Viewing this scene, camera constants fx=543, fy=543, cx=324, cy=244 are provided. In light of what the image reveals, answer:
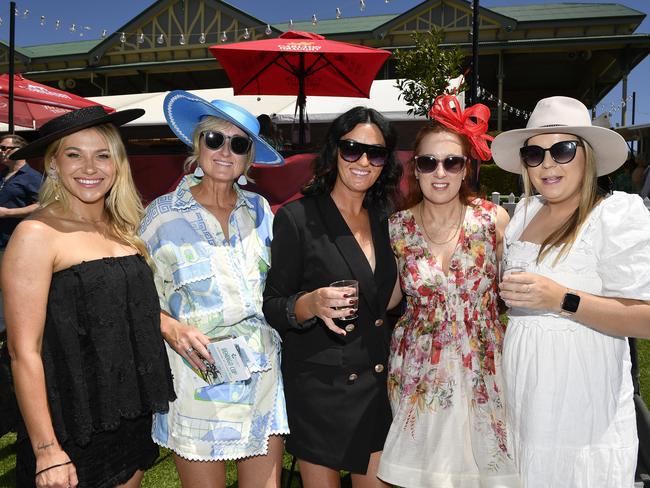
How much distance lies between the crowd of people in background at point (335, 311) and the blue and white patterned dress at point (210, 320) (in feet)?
0.03

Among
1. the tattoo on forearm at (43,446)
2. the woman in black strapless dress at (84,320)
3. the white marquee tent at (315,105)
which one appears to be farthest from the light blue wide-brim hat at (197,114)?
the white marquee tent at (315,105)

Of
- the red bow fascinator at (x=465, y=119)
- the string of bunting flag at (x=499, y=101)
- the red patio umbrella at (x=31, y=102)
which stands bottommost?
the red bow fascinator at (x=465, y=119)

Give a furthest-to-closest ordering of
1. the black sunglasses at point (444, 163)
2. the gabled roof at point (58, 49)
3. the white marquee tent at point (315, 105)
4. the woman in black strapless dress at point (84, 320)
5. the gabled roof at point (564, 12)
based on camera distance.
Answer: the gabled roof at point (58, 49) < the gabled roof at point (564, 12) < the white marquee tent at point (315, 105) < the black sunglasses at point (444, 163) < the woman in black strapless dress at point (84, 320)

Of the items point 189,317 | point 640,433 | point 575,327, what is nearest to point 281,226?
point 189,317

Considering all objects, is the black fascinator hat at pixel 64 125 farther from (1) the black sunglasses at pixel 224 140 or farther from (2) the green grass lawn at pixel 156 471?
(2) the green grass lawn at pixel 156 471

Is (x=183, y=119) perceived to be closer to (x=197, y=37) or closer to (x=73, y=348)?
(x=73, y=348)

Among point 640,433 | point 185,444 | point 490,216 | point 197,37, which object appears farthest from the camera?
point 197,37

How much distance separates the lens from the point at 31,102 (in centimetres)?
1048

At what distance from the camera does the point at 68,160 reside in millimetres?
2400

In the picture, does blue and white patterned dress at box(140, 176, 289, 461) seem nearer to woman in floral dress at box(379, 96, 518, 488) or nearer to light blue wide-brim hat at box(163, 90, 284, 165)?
light blue wide-brim hat at box(163, 90, 284, 165)

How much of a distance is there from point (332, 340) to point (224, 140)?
116 centimetres

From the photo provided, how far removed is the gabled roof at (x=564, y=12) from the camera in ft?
63.9

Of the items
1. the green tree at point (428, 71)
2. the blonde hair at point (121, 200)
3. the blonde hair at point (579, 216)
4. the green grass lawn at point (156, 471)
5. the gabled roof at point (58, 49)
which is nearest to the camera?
the blonde hair at point (579, 216)

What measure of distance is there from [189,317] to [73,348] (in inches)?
21.3
